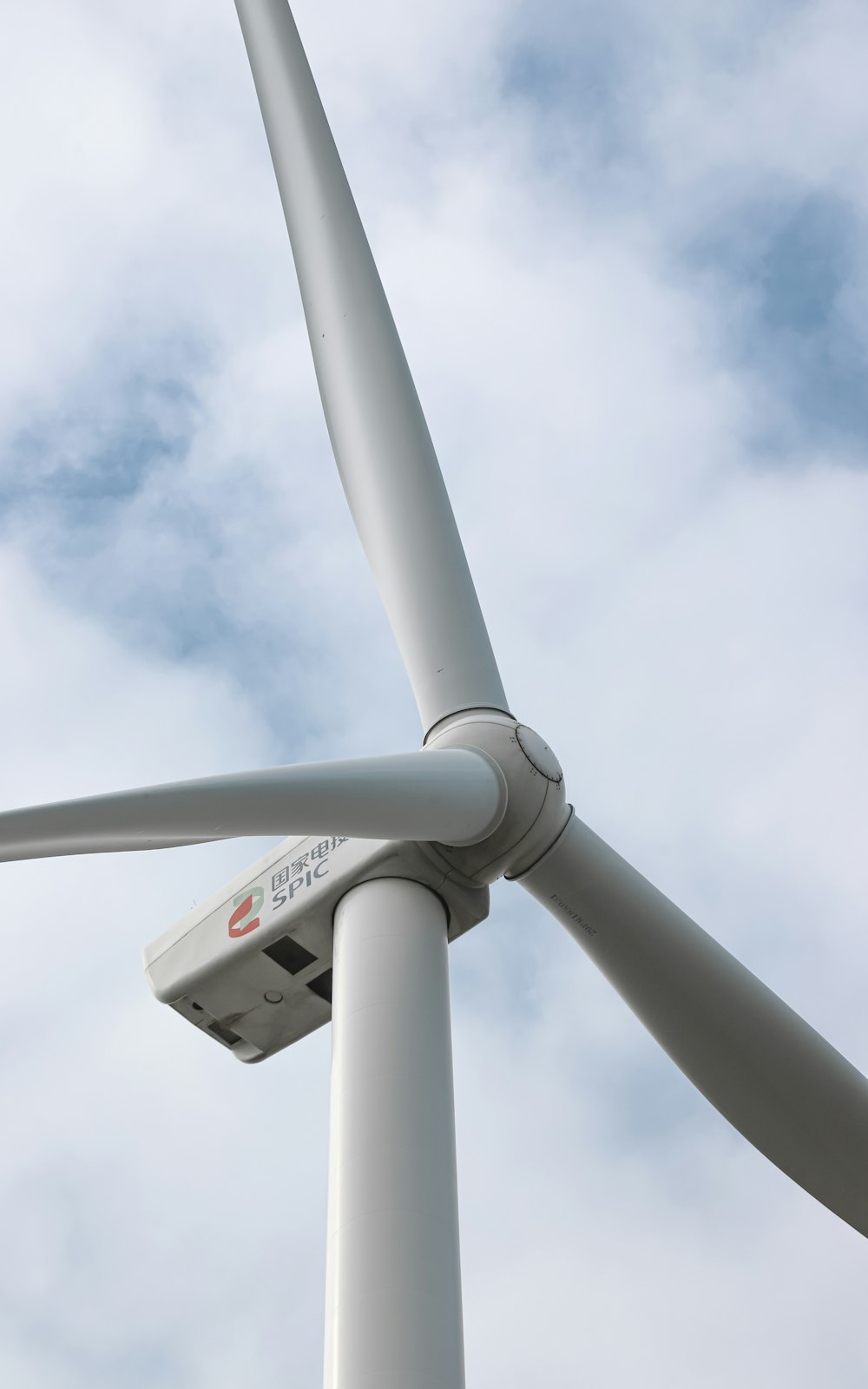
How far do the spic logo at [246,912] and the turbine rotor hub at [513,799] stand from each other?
3.82 ft

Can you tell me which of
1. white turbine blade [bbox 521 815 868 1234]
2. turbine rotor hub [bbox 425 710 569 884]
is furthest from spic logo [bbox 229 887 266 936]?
white turbine blade [bbox 521 815 868 1234]

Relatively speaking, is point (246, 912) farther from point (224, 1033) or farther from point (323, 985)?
point (224, 1033)

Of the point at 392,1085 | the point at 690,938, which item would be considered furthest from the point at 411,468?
the point at 392,1085

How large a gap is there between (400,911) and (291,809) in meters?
1.54

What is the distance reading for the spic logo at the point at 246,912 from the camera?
8266 mm

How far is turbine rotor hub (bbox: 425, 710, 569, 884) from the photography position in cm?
798

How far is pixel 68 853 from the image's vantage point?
538 centimetres

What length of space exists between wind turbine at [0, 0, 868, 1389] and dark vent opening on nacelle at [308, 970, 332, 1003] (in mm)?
15

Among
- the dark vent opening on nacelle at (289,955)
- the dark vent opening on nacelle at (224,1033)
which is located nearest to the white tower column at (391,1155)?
the dark vent opening on nacelle at (289,955)

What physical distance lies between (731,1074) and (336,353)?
17.7 ft

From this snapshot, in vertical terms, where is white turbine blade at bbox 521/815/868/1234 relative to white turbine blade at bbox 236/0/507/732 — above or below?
below

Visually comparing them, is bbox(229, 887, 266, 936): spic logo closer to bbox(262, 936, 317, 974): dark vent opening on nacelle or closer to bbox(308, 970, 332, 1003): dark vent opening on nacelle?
bbox(262, 936, 317, 974): dark vent opening on nacelle

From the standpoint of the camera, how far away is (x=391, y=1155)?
6.45m

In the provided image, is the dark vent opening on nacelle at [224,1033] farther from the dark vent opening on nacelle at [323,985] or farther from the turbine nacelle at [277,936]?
the dark vent opening on nacelle at [323,985]
